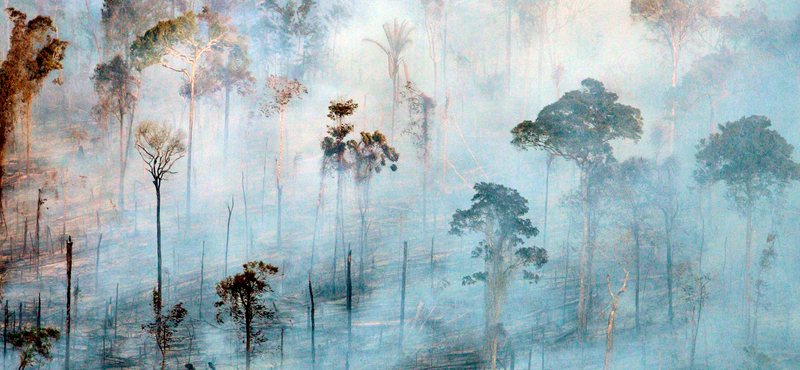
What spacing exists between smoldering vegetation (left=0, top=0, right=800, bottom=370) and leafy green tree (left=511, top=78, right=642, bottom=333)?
0.36 feet

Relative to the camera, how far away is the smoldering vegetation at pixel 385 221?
33125 millimetres

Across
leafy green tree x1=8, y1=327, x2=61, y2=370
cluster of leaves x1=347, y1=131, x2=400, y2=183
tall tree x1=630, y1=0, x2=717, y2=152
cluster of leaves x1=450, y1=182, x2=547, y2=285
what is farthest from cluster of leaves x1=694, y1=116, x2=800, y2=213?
leafy green tree x1=8, y1=327, x2=61, y2=370

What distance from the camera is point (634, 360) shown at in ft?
110

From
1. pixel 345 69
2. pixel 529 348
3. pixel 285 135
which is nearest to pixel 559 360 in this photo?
pixel 529 348

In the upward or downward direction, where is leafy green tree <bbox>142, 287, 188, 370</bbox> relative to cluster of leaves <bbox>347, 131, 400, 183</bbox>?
downward

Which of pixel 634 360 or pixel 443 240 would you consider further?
pixel 443 240

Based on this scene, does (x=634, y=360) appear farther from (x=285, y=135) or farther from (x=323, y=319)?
(x=285, y=135)

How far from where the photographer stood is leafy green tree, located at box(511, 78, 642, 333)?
33.4m

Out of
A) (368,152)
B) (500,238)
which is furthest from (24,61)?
(500,238)

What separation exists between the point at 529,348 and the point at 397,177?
934 inches

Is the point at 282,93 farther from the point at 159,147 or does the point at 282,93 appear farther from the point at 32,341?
the point at 32,341

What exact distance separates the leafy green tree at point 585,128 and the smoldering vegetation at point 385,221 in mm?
110

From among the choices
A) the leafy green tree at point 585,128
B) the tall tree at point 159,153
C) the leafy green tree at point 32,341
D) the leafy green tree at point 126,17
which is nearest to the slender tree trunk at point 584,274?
the leafy green tree at point 585,128

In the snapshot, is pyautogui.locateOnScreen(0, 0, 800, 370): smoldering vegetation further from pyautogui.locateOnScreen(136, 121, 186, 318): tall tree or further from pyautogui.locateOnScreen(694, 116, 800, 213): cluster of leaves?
pyautogui.locateOnScreen(136, 121, 186, 318): tall tree
